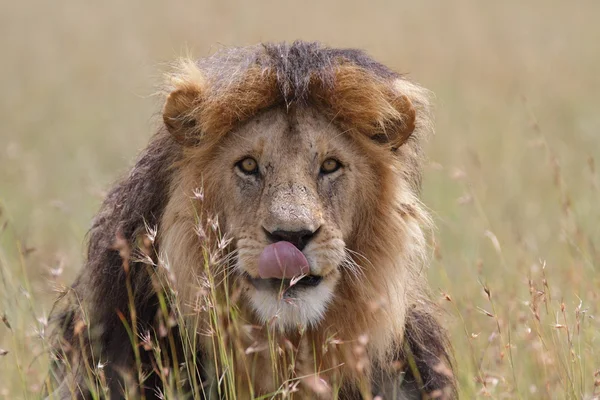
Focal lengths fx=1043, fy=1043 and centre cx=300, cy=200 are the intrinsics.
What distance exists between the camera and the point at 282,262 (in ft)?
12.7

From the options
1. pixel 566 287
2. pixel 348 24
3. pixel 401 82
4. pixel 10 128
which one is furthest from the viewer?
pixel 348 24

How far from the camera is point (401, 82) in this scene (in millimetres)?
4590

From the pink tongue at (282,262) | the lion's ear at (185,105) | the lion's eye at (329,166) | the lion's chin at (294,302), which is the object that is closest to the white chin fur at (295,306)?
the lion's chin at (294,302)

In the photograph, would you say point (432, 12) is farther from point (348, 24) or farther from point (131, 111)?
point (131, 111)

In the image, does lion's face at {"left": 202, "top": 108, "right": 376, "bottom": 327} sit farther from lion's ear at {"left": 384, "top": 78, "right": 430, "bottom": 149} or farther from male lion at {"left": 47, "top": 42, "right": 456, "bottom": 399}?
lion's ear at {"left": 384, "top": 78, "right": 430, "bottom": 149}

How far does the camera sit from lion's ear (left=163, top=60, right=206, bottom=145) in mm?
4332

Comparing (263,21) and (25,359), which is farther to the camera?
(263,21)

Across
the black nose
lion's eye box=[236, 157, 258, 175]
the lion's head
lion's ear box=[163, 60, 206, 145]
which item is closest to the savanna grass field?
lion's ear box=[163, 60, 206, 145]

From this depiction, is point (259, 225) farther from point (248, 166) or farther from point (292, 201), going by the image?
point (248, 166)

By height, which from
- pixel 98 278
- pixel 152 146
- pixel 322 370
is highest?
pixel 152 146

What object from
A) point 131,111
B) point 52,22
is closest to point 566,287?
point 131,111

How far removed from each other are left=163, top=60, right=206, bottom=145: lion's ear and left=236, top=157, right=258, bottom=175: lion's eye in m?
0.24

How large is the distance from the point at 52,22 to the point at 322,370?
16.9 m

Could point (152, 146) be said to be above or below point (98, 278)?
above
